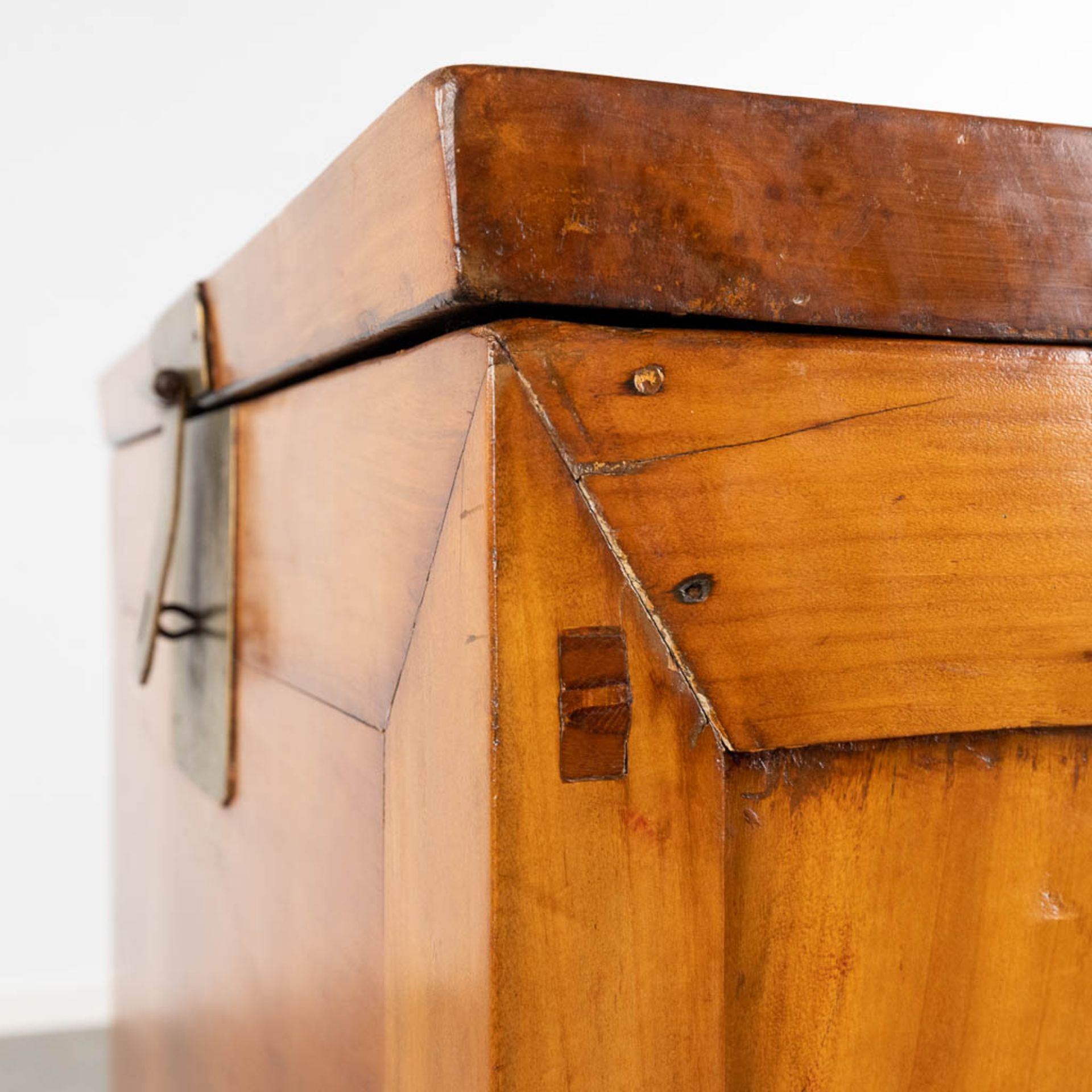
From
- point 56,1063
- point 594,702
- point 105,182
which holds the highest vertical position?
point 105,182

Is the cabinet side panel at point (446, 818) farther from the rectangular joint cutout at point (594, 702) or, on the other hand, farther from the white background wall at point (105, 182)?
the white background wall at point (105, 182)

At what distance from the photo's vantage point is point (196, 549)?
611 mm

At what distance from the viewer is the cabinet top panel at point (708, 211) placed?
285 mm

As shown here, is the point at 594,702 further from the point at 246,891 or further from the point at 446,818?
the point at 246,891

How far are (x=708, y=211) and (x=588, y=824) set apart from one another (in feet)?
0.50

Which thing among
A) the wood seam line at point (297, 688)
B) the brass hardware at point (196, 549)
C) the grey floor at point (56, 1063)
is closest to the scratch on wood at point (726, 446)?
the wood seam line at point (297, 688)

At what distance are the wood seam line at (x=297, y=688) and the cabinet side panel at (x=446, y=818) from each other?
0.09 feet

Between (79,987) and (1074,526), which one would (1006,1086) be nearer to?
(1074,526)

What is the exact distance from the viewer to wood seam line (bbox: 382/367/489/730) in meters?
0.29

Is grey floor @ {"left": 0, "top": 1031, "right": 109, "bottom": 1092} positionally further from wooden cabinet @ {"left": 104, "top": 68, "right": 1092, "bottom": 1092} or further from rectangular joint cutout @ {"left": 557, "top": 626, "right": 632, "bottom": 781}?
rectangular joint cutout @ {"left": 557, "top": 626, "right": 632, "bottom": 781}

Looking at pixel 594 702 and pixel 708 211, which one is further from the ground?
pixel 708 211

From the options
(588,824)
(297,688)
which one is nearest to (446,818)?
(588,824)

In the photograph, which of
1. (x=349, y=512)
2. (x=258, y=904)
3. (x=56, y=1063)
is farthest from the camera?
(x=56, y=1063)

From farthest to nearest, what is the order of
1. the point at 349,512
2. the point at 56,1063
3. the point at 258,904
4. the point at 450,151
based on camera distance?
1. the point at 56,1063
2. the point at 258,904
3. the point at 349,512
4. the point at 450,151
